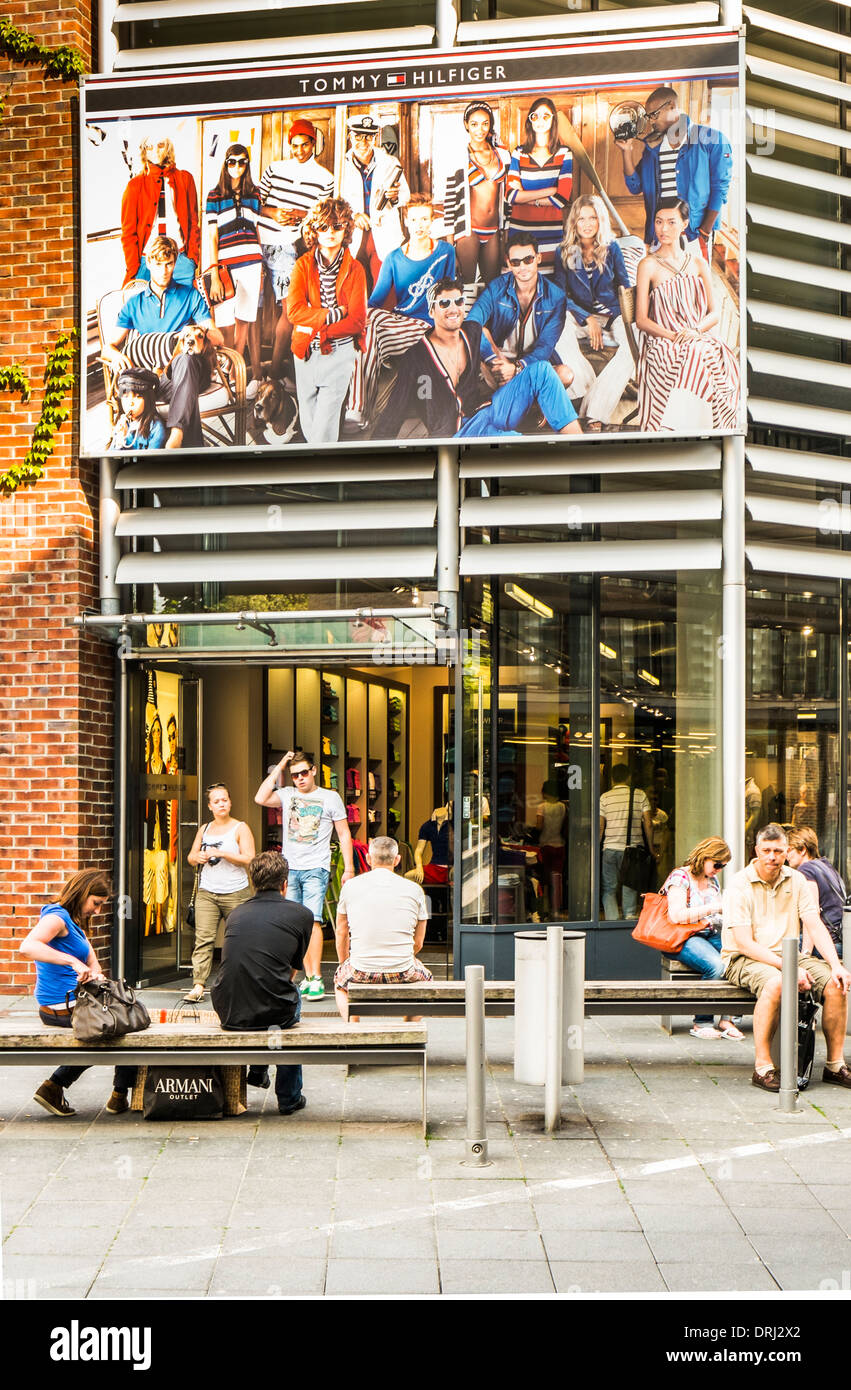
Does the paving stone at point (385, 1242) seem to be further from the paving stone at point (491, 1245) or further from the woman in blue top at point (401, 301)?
the woman in blue top at point (401, 301)

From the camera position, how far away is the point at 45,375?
1039cm

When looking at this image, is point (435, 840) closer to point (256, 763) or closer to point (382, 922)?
point (256, 763)

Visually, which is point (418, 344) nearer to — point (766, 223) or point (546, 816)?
point (766, 223)

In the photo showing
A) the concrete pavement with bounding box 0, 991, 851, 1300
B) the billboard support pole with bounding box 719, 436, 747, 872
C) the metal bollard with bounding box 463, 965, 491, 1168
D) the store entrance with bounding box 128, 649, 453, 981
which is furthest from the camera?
the store entrance with bounding box 128, 649, 453, 981

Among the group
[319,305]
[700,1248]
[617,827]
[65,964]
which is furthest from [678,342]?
[700,1248]

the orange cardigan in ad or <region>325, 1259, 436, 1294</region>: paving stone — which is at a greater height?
the orange cardigan in ad

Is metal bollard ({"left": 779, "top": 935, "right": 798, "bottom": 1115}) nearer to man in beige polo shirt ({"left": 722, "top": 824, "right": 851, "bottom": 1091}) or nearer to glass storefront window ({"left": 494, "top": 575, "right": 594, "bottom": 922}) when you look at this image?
man in beige polo shirt ({"left": 722, "top": 824, "right": 851, "bottom": 1091})

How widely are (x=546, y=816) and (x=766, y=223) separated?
5.33 meters

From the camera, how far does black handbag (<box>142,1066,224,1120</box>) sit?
299 inches

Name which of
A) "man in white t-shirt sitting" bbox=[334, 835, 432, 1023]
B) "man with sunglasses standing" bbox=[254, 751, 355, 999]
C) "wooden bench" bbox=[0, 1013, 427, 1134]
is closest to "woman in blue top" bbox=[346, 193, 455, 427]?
"man with sunglasses standing" bbox=[254, 751, 355, 999]

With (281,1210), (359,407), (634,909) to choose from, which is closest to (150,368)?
(359,407)

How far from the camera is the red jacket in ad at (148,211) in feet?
37.4

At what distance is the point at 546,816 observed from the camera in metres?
11.6

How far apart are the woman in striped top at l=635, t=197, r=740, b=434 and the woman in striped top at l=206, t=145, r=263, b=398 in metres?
3.18
